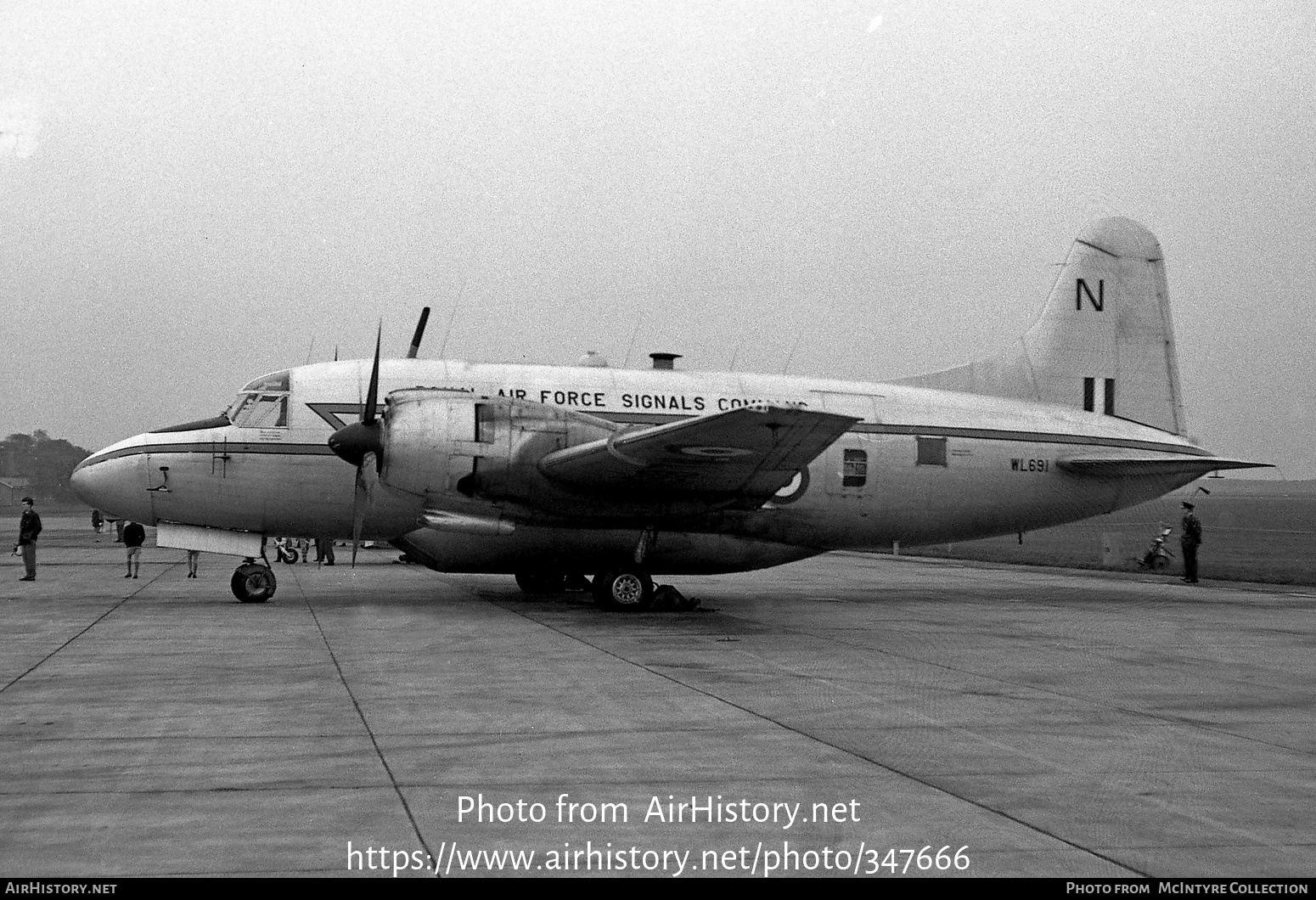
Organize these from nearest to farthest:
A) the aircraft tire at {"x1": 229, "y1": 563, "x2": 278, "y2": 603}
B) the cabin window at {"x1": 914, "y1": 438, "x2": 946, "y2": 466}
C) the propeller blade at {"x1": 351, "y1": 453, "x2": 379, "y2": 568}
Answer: the propeller blade at {"x1": 351, "y1": 453, "x2": 379, "y2": 568} → the aircraft tire at {"x1": 229, "y1": 563, "x2": 278, "y2": 603} → the cabin window at {"x1": 914, "y1": 438, "x2": 946, "y2": 466}

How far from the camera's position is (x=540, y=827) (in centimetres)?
552

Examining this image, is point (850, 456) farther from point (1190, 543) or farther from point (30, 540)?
point (30, 540)

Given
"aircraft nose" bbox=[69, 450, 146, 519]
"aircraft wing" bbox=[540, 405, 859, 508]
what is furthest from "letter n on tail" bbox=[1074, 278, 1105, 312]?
"aircraft nose" bbox=[69, 450, 146, 519]

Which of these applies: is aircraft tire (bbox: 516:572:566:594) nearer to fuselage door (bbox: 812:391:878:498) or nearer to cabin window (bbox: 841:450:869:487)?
fuselage door (bbox: 812:391:878:498)

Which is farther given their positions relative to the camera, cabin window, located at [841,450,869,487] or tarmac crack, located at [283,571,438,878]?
cabin window, located at [841,450,869,487]

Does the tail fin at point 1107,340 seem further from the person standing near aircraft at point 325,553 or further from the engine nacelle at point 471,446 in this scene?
the person standing near aircraft at point 325,553

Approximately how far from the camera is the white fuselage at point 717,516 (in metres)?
17.1

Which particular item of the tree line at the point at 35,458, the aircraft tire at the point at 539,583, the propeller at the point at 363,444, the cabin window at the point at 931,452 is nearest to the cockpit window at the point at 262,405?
the propeller at the point at 363,444

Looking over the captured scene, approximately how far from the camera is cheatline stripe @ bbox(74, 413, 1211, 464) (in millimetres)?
17156

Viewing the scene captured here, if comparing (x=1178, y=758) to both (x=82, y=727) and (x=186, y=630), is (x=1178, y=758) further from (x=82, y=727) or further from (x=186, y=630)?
(x=186, y=630)

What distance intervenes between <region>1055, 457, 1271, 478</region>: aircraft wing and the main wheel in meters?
8.12

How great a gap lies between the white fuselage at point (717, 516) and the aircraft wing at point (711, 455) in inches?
42.9

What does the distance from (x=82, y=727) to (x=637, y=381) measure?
11731mm

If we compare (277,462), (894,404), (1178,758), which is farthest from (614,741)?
(894,404)
